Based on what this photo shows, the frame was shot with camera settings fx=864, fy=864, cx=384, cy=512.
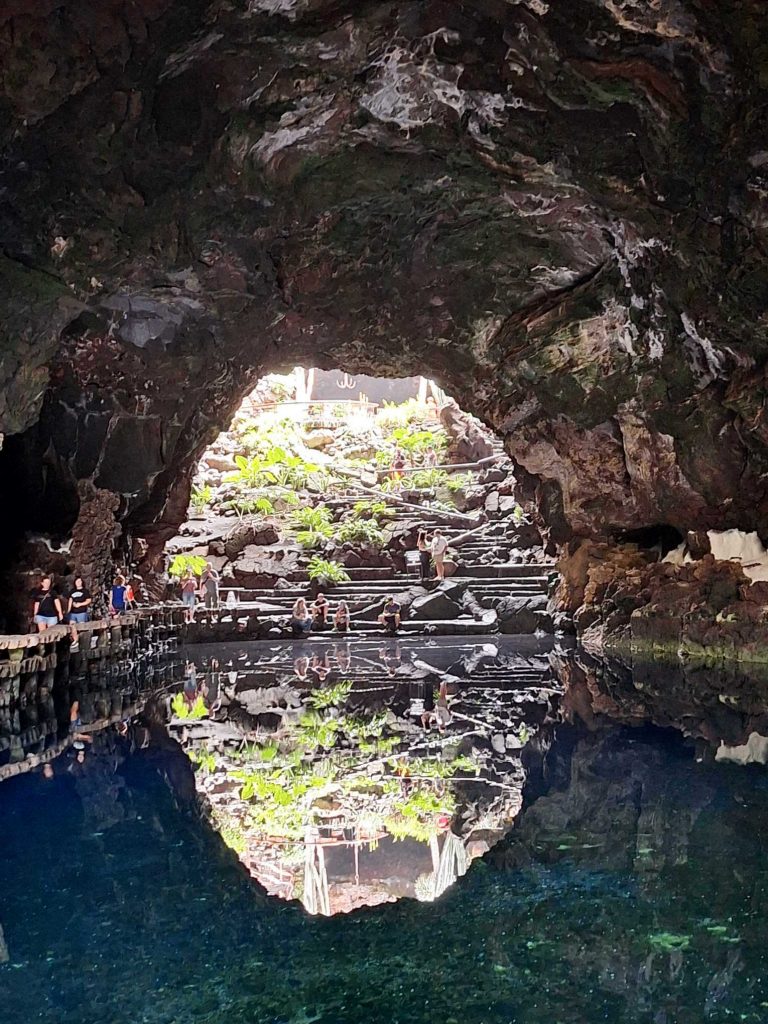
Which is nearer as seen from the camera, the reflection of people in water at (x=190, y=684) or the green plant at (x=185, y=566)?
the reflection of people in water at (x=190, y=684)

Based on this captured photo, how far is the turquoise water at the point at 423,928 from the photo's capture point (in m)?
3.33

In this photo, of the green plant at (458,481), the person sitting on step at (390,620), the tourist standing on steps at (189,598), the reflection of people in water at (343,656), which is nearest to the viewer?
the reflection of people in water at (343,656)

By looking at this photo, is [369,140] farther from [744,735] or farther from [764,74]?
[744,735]

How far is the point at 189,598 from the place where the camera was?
73.9 feet

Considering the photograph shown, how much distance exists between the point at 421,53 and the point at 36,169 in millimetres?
4159

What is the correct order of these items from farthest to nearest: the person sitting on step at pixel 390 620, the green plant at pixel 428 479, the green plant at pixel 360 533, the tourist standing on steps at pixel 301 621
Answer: the green plant at pixel 428 479 → the green plant at pixel 360 533 → the person sitting on step at pixel 390 620 → the tourist standing on steps at pixel 301 621

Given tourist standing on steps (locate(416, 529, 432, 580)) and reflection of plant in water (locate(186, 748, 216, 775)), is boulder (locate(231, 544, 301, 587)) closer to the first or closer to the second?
tourist standing on steps (locate(416, 529, 432, 580))

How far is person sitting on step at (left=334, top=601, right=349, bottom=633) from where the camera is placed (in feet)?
76.0

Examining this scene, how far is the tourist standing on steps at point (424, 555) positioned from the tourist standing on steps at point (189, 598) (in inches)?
269

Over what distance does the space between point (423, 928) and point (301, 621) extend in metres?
18.7

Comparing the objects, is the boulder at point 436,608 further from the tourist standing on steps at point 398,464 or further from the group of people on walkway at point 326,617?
the tourist standing on steps at point 398,464

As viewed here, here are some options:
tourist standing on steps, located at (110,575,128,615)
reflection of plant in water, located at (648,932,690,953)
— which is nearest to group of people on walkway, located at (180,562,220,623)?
tourist standing on steps, located at (110,575,128,615)

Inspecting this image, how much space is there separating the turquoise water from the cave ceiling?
603 cm

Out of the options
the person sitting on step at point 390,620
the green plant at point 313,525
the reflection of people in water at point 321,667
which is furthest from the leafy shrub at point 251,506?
the reflection of people in water at point 321,667
